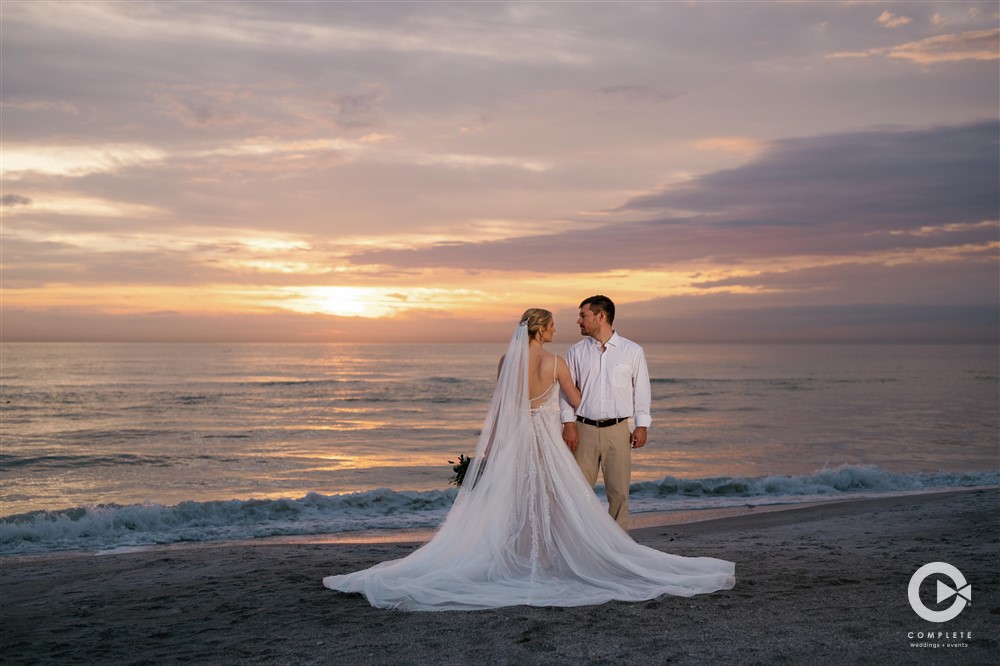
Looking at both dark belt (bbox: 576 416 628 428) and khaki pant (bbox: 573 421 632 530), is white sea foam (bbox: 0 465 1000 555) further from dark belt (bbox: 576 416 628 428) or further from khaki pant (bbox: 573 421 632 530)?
dark belt (bbox: 576 416 628 428)

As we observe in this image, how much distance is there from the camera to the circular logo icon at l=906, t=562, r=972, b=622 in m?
5.49

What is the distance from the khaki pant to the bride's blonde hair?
1120 mm

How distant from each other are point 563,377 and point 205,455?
19914 millimetres

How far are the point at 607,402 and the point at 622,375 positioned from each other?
27 centimetres

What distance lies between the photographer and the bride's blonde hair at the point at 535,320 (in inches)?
252

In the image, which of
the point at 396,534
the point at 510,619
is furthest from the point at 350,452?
the point at 510,619

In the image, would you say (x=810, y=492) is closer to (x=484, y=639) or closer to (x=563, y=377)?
(x=563, y=377)

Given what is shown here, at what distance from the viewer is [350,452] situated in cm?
2427

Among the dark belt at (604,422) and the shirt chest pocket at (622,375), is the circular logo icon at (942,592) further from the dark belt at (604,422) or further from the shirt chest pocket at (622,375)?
the shirt chest pocket at (622,375)

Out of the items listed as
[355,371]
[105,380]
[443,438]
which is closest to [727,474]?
[443,438]

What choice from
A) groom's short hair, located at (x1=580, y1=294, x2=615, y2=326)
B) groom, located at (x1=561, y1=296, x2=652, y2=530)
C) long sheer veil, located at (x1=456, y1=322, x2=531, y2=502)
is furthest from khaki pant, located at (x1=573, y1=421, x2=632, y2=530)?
groom's short hair, located at (x1=580, y1=294, x2=615, y2=326)

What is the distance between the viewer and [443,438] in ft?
90.6

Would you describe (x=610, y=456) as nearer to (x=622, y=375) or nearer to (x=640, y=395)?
(x=640, y=395)

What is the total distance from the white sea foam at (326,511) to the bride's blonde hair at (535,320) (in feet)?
25.4
